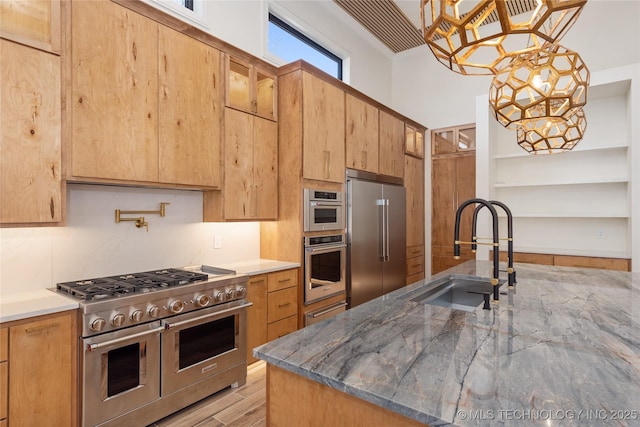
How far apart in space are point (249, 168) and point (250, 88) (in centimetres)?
72

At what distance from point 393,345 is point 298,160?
2.30 metres

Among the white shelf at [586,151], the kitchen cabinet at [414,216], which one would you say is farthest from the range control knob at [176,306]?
the white shelf at [586,151]

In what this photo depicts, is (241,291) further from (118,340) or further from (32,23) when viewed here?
A: (32,23)

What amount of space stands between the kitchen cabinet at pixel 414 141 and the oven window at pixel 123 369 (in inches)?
162

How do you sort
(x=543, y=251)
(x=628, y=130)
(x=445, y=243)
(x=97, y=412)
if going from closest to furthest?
1. (x=97, y=412)
2. (x=628, y=130)
3. (x=543, y=251)
4. (x=445, y=243)

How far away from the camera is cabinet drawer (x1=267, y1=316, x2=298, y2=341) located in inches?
113

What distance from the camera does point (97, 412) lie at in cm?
183

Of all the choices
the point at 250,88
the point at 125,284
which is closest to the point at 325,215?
the point at 250,88

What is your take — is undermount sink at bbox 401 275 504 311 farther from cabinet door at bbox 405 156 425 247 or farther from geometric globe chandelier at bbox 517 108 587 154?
cabinet door at bbox 405 156 425 247

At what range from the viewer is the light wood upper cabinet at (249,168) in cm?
284

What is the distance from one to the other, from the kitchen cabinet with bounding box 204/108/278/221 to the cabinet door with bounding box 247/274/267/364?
1.90 ft

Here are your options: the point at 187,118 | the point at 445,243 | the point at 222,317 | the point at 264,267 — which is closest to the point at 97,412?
the point at 222,317

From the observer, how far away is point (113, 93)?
2135mm

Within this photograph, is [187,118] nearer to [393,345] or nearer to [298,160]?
[298,160]
